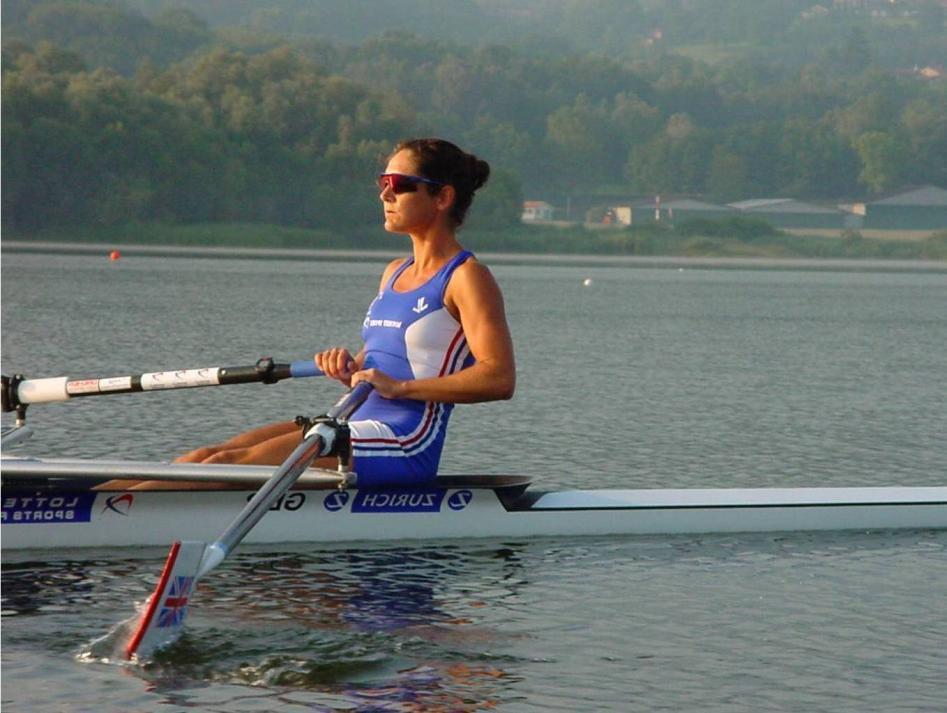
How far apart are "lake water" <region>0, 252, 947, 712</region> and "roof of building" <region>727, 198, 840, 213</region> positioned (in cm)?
11155

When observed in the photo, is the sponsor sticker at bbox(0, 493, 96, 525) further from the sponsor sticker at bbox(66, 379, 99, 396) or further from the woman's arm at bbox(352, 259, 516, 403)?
the woman's arm at bbox(352, 259, 516, 403)

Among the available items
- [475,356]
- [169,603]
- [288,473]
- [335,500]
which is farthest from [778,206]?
[169,603]

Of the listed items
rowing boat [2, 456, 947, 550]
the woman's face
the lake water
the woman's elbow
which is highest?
the woman's face

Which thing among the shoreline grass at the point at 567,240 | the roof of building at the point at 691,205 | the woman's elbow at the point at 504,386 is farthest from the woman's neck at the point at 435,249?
the roof of building at the point at 691,205

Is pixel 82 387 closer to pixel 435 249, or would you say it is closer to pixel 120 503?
pixel 120 503

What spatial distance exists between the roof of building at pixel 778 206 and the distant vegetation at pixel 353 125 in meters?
4.39

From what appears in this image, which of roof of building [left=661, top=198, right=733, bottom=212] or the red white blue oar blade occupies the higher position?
the red white blue oar blade

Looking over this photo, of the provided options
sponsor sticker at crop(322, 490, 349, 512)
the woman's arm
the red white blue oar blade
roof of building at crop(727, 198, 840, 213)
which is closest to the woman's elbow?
the woman's arm

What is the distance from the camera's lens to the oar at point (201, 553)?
700 centimetres

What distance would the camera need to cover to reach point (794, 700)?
6.80 meters

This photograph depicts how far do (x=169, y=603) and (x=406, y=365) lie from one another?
1.81m

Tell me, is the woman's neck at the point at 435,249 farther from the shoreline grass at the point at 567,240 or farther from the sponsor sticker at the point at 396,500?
the shoreline grass at the point at 567,240

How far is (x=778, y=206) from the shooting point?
466 feet

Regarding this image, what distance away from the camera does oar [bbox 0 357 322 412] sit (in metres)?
8.35
